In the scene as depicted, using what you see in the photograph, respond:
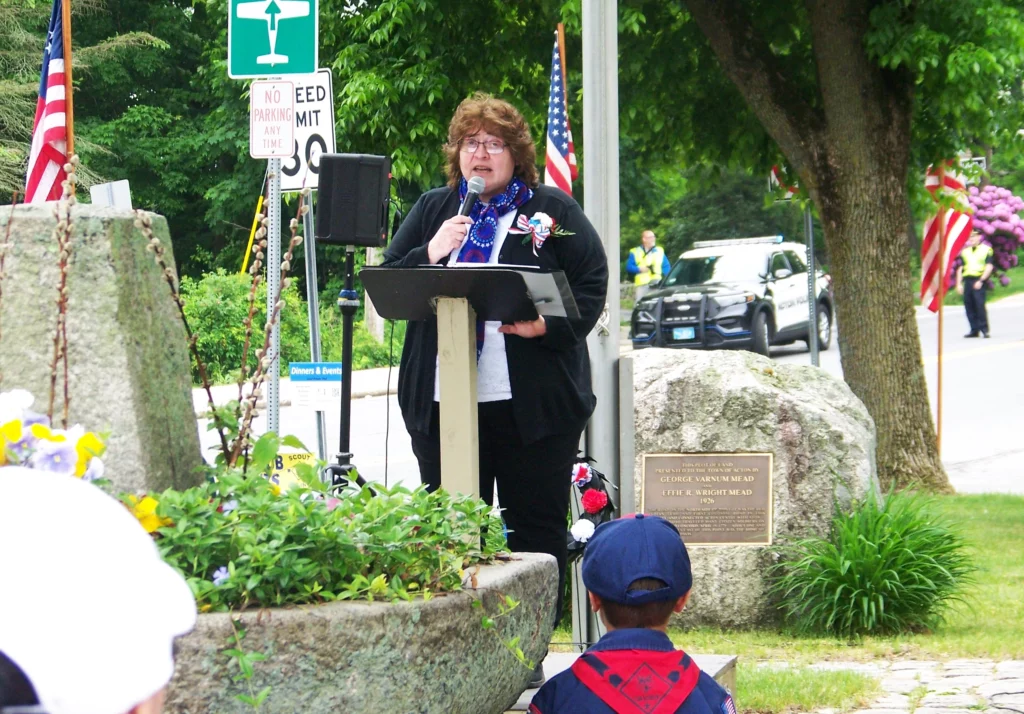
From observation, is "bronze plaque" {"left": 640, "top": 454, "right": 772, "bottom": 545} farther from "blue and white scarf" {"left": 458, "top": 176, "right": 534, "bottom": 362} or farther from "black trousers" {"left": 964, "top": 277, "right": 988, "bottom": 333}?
"black trousers" {"left": 964, "top": 277, "right": 988, "bottom": 333}

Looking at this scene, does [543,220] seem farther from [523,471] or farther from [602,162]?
[602,162]

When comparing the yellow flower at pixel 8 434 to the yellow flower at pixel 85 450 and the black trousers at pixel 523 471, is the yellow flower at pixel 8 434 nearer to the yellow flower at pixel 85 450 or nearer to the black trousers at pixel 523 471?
the yellow flower at pixel 85 450

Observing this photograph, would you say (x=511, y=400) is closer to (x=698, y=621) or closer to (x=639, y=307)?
(x=698, y=621)

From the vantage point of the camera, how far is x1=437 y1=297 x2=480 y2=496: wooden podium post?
11.5 feet

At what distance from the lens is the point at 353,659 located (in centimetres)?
248

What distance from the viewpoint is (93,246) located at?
281 centimetres

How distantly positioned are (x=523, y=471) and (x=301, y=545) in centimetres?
160

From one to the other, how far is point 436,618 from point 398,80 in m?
9.21

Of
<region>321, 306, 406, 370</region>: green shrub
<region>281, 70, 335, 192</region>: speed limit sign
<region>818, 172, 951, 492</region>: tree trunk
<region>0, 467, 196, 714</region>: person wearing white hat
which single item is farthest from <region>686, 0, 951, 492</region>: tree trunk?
<region>321, 306, 406, 370</region>: green shrub

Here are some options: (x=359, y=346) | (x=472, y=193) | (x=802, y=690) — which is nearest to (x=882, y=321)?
(x=802, y=690)

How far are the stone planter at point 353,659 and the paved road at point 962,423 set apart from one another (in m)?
4.32

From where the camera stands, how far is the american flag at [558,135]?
301 inches

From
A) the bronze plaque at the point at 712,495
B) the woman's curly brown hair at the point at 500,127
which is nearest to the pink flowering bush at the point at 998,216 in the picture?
the bronze plaque at the point at 712,495

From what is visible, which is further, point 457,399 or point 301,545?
point 457,399
